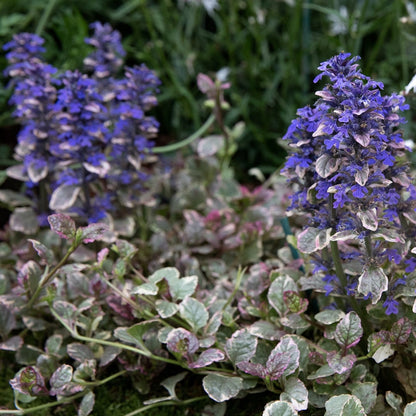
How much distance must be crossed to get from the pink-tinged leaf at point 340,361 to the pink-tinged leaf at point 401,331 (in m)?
0.10

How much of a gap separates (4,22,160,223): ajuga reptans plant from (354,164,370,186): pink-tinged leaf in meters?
0.81

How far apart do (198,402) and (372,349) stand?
0.49m

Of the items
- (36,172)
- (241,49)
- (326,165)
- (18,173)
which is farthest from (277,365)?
(241,49)

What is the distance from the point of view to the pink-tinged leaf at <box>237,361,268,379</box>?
52.7 inches

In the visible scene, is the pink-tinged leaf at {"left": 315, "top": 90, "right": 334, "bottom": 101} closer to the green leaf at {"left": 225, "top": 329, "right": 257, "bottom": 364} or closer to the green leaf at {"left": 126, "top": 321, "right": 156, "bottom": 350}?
the green leaf at {"left": 225, "top": 329, "right": 257, "bottom": 364}

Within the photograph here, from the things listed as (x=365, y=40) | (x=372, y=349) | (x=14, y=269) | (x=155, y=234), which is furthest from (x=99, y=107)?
(x=365, y=40)

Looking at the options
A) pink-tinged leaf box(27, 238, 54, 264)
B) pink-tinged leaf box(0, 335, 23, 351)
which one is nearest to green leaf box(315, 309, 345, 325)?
pink-tinged leaf box(27, 238, 54, 264)

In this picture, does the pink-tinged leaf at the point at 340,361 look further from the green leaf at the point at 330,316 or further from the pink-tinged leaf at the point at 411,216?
the pink-tinged leaf at the point at 411,216

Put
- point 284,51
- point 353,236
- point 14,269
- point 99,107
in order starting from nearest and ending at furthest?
point 353,236 → point 99,107 → point 14,269 → point 284,51

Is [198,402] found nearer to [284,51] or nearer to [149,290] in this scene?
[149,290]

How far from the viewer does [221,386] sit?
4.49 ft

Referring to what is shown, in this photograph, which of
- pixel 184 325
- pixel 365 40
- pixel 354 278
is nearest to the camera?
pixel 354 278

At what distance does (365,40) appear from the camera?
303cm

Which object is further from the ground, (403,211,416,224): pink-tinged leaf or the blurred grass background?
(403,211,416,224): pink-tinged leaf
